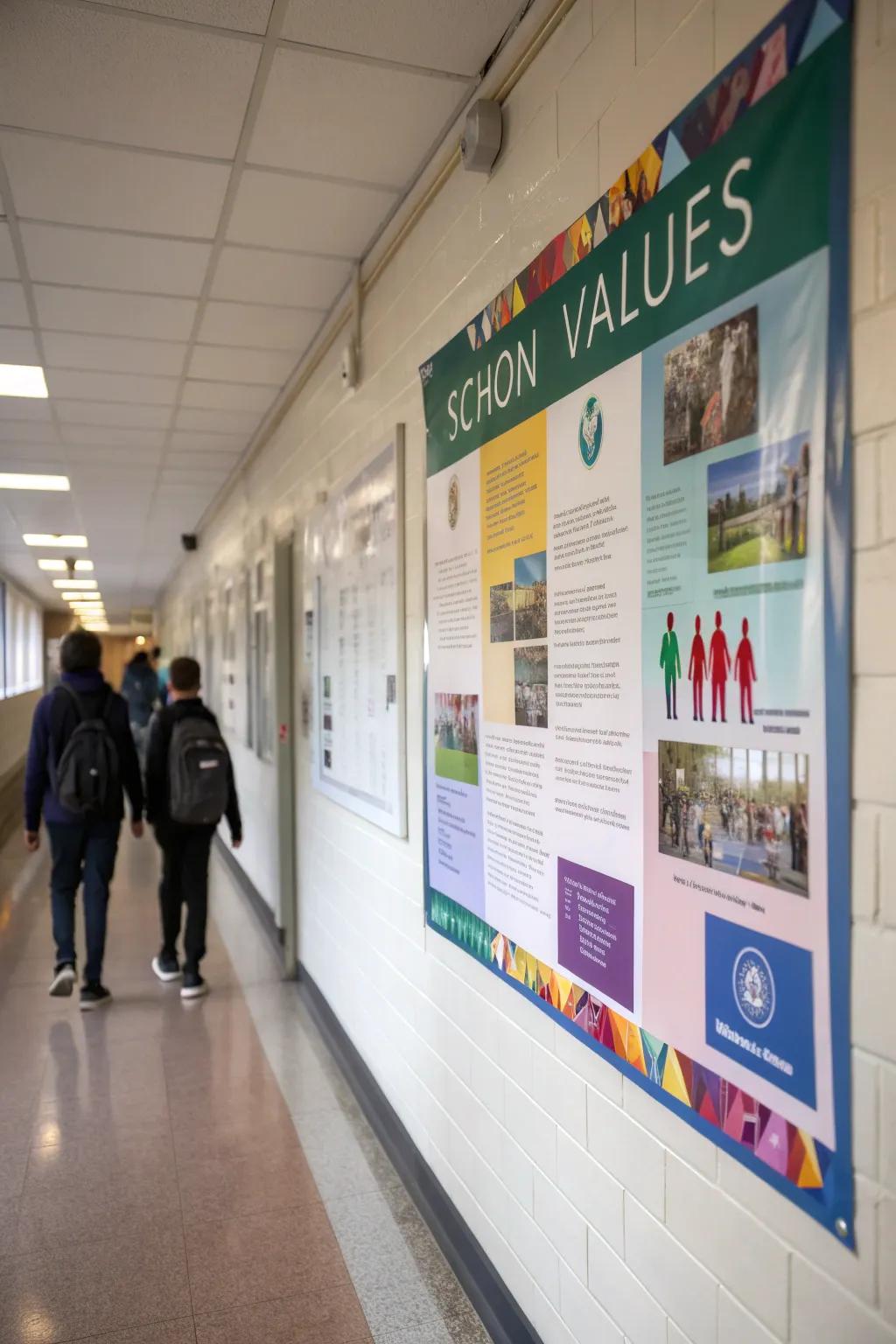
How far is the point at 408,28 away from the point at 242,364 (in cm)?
238

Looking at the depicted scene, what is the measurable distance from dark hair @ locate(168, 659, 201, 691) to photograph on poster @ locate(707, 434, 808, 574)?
3.72 metres

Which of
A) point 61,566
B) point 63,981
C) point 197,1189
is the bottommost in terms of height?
point 197,1189

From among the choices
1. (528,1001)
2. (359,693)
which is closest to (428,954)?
(528,1001)

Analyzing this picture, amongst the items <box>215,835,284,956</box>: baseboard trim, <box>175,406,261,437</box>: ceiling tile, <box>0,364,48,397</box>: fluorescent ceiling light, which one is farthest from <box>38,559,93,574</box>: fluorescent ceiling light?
<box>0,364,48,397</box>: fluorescent ceiling light

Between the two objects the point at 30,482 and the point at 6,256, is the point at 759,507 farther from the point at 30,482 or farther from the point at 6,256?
the point at 30,482

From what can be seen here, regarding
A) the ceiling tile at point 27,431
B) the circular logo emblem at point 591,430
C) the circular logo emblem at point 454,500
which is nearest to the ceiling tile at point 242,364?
the ceiling tile at point 27,431

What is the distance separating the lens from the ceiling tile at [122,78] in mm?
1974

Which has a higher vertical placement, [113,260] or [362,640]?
[113,260]

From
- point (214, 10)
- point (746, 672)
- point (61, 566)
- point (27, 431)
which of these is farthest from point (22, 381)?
point (61, 566)

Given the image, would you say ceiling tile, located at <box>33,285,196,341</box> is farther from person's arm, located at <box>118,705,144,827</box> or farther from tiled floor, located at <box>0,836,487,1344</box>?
tiled floor, located at <box>0,836,487,1344</box>

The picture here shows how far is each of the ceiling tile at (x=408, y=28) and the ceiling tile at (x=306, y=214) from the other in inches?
24.0

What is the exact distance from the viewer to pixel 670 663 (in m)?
1.42

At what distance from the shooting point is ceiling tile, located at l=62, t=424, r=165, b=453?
5.25 m

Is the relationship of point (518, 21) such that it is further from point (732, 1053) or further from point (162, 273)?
point (732, 1053)
